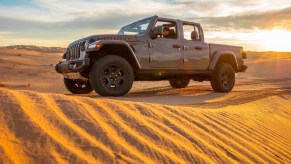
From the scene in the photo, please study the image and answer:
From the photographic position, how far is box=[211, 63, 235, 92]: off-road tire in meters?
9.99

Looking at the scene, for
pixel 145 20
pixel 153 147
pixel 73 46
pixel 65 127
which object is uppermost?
pixel 145 20

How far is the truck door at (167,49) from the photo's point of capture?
838cm

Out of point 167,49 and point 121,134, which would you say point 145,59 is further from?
point 121,134

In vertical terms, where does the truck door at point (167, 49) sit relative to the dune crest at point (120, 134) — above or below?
above

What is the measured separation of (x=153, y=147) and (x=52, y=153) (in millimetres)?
1043

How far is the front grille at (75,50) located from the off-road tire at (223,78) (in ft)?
12.4

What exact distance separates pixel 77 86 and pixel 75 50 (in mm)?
1406

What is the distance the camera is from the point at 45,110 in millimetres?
3908

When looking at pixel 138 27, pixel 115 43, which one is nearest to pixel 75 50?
pixel 115 43

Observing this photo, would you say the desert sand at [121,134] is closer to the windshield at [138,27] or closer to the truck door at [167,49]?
the truck door at [167,49]

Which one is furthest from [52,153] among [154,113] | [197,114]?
[197,114]

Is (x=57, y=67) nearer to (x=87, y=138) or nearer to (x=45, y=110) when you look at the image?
(x=45, y=110)

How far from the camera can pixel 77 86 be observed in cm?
930

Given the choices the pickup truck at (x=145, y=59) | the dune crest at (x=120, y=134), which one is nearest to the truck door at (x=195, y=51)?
the pickup truck at (x=145, y=59)
